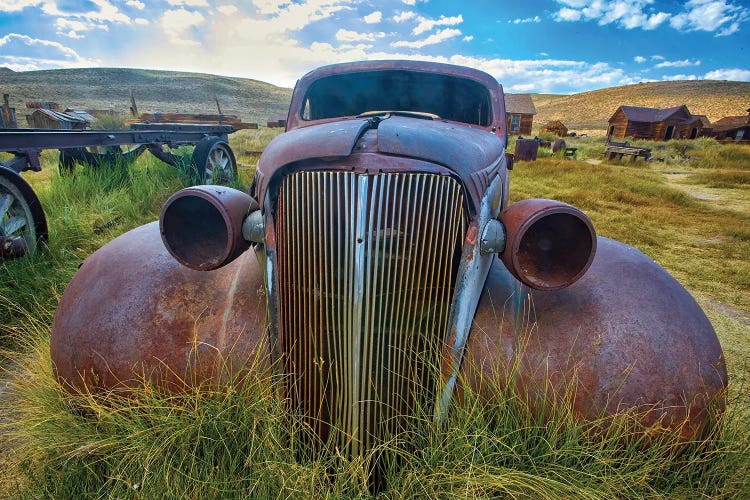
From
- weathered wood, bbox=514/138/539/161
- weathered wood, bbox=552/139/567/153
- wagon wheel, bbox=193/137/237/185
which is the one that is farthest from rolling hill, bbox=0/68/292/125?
wagon wheel, bbox=193/137/237/185

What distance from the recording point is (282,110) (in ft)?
172

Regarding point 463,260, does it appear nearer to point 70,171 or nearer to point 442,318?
point 442,318

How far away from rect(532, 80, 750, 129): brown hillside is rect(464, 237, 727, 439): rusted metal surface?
7075 centimetres

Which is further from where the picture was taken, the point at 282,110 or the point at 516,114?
the point at 282,110

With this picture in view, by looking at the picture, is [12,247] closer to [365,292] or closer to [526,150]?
[365,292]

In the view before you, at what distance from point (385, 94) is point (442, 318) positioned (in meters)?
2.03

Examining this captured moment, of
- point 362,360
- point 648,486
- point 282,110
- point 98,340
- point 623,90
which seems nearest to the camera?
point 648,486

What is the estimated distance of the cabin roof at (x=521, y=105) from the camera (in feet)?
129

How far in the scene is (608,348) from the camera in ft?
4.85

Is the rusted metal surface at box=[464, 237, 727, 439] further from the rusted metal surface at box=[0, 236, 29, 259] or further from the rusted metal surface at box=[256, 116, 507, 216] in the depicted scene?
the rusted metal surface at box=[0, 236, 29, 259]

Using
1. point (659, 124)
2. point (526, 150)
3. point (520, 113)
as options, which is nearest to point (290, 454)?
point (526, 150)

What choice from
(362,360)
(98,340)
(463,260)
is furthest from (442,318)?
(98,340)

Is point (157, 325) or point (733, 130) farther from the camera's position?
point (733, 130)

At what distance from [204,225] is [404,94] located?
1869 mm
